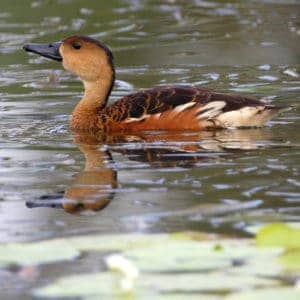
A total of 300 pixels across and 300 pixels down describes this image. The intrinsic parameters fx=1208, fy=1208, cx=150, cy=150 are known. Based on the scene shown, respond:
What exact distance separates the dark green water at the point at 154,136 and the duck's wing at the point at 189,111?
20 cm

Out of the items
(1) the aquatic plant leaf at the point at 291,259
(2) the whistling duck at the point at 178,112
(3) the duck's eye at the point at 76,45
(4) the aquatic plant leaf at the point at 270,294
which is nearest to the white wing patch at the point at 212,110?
(2) the whistling duck at the point at 178,112

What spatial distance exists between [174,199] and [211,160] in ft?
4.68

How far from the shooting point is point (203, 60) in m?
14.5

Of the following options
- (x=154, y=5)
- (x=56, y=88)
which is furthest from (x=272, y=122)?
(x=154, y=5)

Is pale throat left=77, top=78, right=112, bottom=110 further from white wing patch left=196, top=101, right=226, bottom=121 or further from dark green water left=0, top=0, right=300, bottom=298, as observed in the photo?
white wing patch left=196, top=101, right=226, bottom=121

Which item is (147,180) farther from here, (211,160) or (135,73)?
(135,73)

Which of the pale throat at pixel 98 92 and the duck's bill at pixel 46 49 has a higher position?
the duck's bill at pixel 46 49

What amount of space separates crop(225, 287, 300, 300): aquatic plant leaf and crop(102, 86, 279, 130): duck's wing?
5337 millimetres

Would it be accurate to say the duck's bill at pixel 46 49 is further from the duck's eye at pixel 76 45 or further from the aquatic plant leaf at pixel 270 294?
the aquatic plant leaf at pixel 270 294

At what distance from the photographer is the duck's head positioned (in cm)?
1138

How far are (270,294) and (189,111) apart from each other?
5.49 m

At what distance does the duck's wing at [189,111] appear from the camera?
10602 millimetres

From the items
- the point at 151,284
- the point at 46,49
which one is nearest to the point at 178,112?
the point at 46,49

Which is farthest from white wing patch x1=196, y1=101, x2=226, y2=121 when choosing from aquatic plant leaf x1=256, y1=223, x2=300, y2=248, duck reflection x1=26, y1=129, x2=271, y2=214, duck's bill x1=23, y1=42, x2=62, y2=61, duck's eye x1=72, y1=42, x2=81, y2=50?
aquatic plant leaf x1=256, y1=223, x2=300, y2=248
